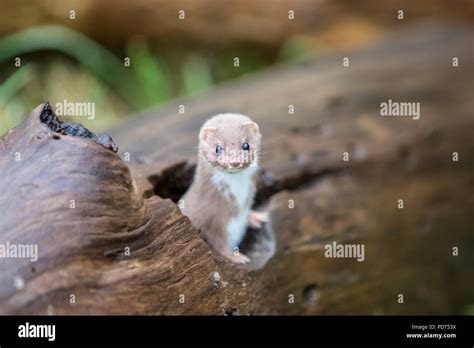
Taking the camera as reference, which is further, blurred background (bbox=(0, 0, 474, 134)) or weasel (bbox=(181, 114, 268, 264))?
blurred background (bbox=(0, 0, 474, 134))

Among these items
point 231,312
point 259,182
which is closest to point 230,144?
point 259,182

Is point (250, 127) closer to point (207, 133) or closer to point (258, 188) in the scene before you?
point (207, 133)

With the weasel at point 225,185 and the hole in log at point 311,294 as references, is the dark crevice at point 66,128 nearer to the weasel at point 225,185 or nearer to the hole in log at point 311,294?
the weasel at point 225,185
